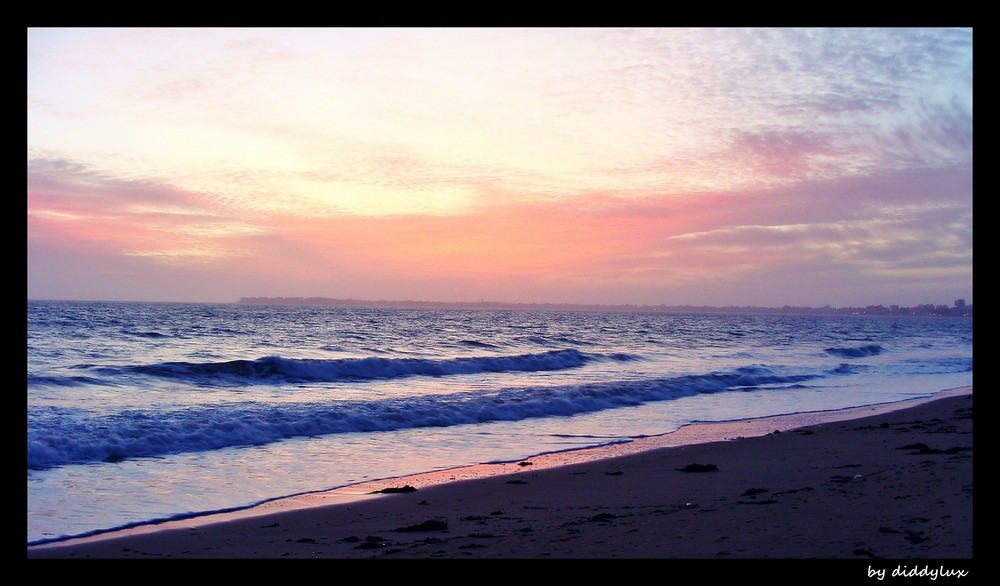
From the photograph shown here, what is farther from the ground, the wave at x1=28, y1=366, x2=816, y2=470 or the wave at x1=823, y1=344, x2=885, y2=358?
the wave at x1=28, y1=366, x2=816, y2=470

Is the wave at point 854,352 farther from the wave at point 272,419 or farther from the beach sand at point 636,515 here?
the beach sand at point 636,515

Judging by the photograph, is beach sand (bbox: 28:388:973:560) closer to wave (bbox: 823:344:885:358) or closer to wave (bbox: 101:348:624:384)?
wave (bbox: 101:348:624:384)

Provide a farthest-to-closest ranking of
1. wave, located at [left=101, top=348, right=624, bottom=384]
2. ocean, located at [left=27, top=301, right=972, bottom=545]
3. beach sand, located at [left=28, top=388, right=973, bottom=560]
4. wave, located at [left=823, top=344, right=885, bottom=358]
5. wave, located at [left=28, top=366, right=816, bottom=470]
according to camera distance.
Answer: wave, located at [left=823, top=344, right=885, bottom=358]
wave, located at [left=101, top=348, right=624, bottom=384]
wave, located at [left=28, top=366, right=816, bottom=470]
ocean, located at [left=27, top=301, right=972, bottom=545]
beach sand, located at [left=28, top=388, right=973, bottom=560]

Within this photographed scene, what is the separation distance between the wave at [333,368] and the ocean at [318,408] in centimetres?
9

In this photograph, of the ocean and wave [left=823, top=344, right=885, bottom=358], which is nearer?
the ocean

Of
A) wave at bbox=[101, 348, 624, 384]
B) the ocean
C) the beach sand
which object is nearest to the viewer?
the beach sand

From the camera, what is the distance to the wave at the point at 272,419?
1069 centimetres

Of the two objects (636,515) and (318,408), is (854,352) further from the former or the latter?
(636,515)

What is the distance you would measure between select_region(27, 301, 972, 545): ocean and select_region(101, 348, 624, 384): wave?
0.09m

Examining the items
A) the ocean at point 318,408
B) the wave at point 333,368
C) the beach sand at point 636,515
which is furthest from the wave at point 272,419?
the wave at point 333,368

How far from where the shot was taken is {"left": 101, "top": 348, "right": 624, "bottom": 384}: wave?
21625mm

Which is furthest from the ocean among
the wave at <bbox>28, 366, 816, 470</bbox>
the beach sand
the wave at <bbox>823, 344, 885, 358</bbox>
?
the wave at <bbox>823, 344, 885, 358</bbox>
